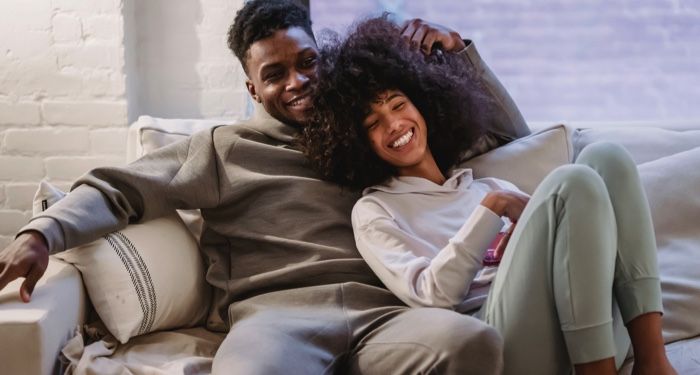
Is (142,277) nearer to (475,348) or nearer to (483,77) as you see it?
(475,348)

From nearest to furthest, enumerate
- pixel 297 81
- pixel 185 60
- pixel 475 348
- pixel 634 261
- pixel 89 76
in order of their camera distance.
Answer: pixel 475 348 → pixel 634 261 → pixel 297 81 → pixel 89 76 → pixel 185 60

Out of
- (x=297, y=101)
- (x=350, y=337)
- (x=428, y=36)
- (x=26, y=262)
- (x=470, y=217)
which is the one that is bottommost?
(x=350, y=337)

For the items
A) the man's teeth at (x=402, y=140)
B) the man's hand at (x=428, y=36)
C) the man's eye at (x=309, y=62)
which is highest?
the man's hand at (x=428, y=36)

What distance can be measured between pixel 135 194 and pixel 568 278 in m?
0.87

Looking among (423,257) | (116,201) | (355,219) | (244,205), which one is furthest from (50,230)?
(423,257)

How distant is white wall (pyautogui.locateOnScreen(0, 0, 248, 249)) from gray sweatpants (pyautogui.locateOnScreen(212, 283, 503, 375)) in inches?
37.0

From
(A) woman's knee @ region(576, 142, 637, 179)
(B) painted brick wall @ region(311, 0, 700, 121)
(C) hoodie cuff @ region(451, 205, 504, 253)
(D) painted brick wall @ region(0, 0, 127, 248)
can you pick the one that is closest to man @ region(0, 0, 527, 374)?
(C) hoodie cuff @ region(451, 205, 504, 253)

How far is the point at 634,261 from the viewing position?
1407 mm

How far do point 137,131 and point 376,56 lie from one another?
1.96ft

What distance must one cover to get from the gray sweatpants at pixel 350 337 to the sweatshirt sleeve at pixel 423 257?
4 cm

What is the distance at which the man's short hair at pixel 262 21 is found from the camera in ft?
6.38

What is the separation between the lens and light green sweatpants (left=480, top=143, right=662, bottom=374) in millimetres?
1330

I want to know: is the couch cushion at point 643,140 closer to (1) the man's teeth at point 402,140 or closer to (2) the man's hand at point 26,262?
(1) the man's teeth at point 402,140

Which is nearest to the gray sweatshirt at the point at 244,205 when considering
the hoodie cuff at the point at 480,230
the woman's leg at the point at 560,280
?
the hoodie cuff at the point at 480,230
